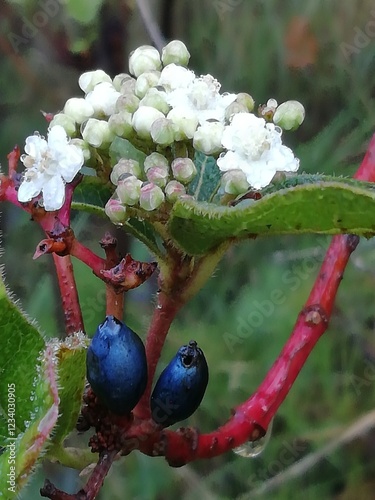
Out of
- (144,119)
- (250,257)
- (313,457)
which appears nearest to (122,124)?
(144,119)

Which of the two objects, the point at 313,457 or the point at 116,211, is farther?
the point at 313,457

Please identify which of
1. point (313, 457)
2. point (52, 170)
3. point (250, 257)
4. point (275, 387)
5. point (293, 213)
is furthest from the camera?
point (250, 257)

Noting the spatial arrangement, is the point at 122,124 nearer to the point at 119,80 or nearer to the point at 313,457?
the point at 119,80

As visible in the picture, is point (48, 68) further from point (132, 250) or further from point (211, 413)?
point (211, 413)

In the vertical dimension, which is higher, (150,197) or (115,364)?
(150,197)

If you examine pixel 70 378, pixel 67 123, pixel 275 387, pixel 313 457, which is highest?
pixel 67 123

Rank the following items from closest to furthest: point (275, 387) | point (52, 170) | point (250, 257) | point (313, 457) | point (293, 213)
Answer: point (293, 213), point (52, 170), point (275, 387), point (313, 457), point (250, 257)

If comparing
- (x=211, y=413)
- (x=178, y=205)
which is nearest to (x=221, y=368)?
(x=211, y=413)
